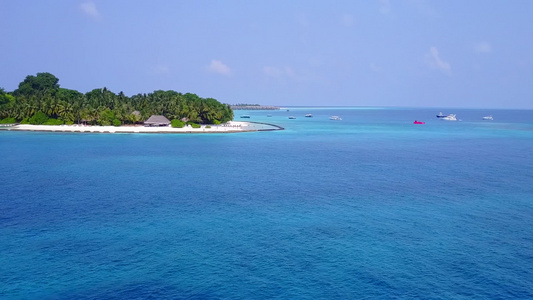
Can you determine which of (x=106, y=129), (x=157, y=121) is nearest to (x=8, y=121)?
(x=106, y=129)

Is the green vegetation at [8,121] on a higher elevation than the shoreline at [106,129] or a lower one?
higher

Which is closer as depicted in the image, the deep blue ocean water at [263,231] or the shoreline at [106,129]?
the deep blue ocean water at [263,231]

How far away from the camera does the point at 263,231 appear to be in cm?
3262

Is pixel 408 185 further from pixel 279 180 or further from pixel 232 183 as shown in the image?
pixel 232 183

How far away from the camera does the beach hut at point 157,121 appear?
129m

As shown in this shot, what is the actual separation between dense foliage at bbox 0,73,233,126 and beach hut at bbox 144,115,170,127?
9.63 feet

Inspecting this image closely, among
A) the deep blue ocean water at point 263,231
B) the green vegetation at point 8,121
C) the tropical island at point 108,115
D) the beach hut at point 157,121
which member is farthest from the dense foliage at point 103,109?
the deep blue ocean water at point 263,231

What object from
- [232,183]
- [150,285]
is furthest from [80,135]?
[150,285]

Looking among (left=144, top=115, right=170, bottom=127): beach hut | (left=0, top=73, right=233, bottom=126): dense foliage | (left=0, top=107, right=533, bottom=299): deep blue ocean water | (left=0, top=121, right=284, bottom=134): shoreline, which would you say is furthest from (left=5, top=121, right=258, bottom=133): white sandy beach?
(left=0, top=107, right=533, bottom=299): deep blue ocean water

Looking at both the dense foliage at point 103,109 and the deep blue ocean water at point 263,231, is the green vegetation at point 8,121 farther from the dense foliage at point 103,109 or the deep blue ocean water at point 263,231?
the deep blue ocean water at point 263,231

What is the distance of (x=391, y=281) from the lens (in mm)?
24578

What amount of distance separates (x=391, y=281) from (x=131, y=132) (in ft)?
340

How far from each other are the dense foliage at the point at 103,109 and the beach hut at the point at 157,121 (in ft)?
9.63

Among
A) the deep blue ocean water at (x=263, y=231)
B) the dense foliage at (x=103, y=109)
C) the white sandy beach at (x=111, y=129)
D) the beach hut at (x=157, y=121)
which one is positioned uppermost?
the dense foliage at (x=103, y=109)
